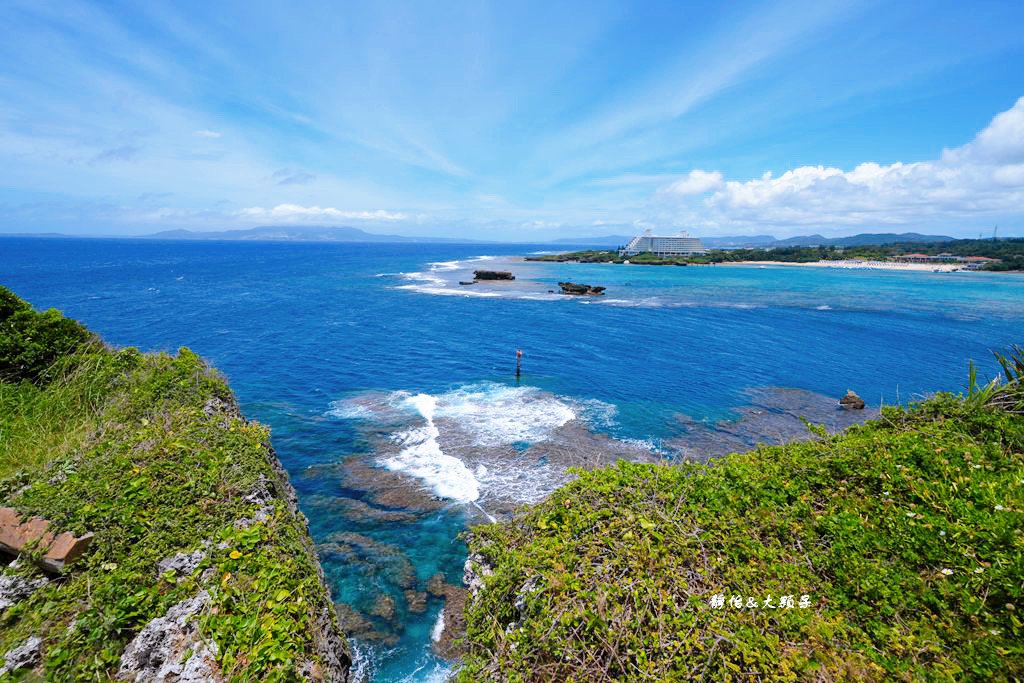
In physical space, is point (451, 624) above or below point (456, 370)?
below

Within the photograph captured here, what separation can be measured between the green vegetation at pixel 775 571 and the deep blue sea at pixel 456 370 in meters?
5.56

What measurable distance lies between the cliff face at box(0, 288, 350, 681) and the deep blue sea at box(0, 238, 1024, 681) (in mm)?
4702

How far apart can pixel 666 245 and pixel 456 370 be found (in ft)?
580

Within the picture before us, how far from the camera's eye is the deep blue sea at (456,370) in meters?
15.1

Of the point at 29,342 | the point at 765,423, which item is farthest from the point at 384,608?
the point at 765,423

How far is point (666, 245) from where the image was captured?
18850cm

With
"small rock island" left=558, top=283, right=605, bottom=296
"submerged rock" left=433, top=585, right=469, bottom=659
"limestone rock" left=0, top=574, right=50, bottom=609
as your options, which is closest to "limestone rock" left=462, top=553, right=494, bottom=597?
"submerged rock" left=433, top=585, right=469, bottom=659

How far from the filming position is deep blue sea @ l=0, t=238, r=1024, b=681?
1510 cm

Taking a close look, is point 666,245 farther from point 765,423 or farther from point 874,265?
point 765,423

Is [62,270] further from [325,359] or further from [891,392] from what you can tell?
[891,392]

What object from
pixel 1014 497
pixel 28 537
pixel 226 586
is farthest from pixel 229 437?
pixel 1014 497

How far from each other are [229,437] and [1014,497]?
626 inches

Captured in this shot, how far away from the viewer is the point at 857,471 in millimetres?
8922

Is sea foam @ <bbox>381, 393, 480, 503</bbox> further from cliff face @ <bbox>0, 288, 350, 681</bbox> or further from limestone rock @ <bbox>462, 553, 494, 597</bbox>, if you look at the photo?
limestone rock @ <bbox>462, 553, 494, 597</bbox>
